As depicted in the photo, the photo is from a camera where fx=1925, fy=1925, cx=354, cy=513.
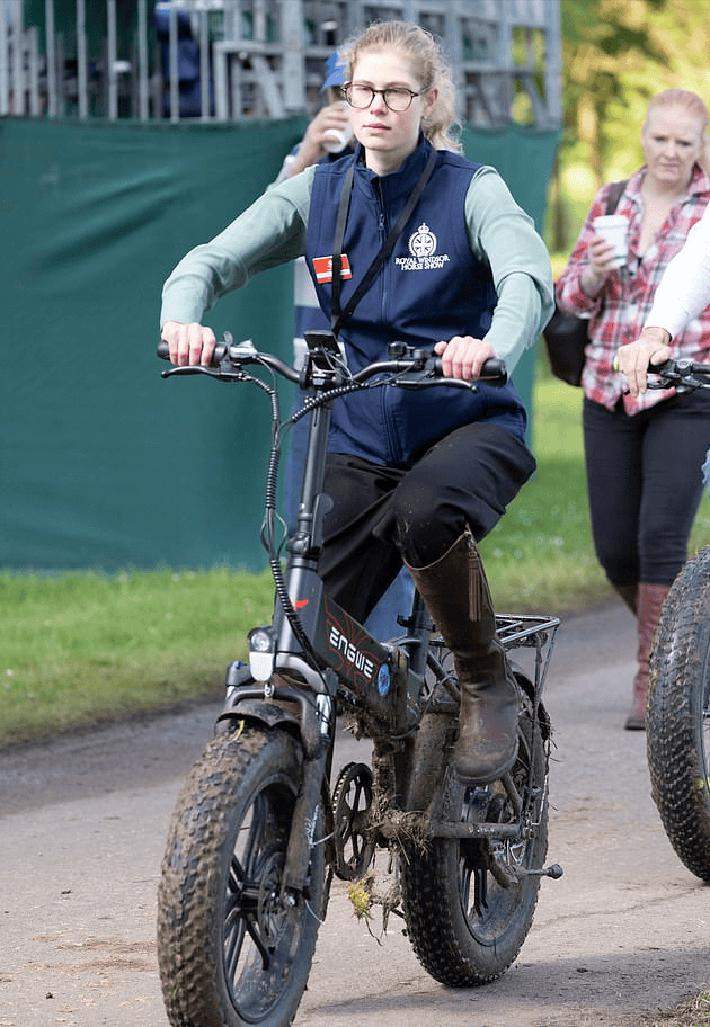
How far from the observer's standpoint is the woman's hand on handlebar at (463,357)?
350cm

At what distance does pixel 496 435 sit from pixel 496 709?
59 cm

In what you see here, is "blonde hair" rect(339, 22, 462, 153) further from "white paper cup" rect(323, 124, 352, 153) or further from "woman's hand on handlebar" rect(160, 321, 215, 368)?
"white paper cup" rect(323, 124, 352, 153)

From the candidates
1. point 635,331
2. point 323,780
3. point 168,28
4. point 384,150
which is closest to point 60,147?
point 168,28

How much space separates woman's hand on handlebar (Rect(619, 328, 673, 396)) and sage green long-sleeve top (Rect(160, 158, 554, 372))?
34 centimetres

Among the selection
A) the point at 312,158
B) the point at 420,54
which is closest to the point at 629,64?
the point at 312,158

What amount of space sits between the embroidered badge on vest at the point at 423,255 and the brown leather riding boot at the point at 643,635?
3.15 metres

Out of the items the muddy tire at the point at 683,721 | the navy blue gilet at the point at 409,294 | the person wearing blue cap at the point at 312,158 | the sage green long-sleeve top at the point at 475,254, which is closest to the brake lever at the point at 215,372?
the sage green long-sleeve top at the point at 475,254

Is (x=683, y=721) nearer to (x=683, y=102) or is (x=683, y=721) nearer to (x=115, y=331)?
(x=683, y=102)

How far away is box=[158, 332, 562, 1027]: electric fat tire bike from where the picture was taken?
340 centimetres

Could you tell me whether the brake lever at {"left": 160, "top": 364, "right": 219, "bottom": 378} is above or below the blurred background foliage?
below

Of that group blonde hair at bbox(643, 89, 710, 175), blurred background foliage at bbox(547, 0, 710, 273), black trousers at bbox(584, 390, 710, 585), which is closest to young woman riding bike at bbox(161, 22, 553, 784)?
black trousers at bbox(584, 390, 710, 585)

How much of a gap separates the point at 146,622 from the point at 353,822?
5002 mm

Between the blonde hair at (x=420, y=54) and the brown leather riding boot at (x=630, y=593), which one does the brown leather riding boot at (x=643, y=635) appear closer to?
the brown leather riding boot at (x=630, y=593)

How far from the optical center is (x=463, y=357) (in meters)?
3.50
